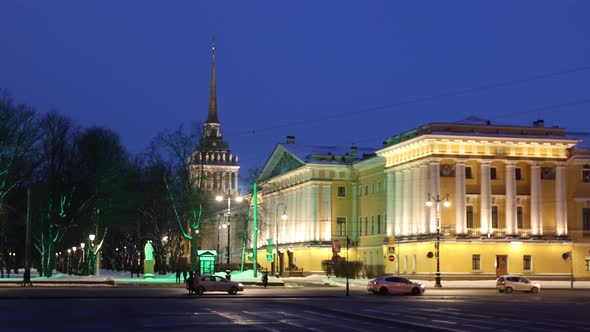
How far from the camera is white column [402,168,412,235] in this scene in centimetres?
9719

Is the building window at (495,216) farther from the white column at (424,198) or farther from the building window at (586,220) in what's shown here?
the building window at (586,220)

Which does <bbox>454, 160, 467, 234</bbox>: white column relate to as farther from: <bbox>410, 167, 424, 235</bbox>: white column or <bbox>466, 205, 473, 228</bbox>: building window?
<bbox>410, 167, 424, 235</bbox>: white column

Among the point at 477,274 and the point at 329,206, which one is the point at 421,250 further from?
the point at 329,206

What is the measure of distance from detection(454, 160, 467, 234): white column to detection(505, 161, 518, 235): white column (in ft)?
15.0

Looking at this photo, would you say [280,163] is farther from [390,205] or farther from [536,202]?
[536,202]

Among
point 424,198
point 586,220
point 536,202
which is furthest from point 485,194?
point 586,220

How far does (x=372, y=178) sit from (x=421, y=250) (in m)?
21.1

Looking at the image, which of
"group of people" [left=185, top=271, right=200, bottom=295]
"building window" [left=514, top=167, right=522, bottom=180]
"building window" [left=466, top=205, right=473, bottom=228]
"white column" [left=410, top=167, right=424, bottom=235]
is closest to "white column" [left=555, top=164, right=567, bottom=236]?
"building window" [left=514, top=167, right=522, bottom=180]

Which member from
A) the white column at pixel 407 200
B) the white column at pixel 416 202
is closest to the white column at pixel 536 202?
the white column at pixel 416 202

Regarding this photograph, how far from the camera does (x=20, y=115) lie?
7469 centimetres

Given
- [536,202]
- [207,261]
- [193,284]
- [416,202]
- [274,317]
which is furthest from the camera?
[416,202]

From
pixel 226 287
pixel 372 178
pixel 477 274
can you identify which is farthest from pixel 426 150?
pixel 226 287

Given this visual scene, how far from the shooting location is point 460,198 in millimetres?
92125

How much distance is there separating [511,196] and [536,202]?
2.54m
